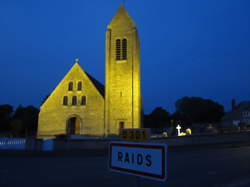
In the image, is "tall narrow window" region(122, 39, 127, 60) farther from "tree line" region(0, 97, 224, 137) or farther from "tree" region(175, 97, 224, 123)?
"tree" region(175, 97, 224, 123)

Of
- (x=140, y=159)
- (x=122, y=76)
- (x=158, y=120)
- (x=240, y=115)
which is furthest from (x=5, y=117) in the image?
(x=140, y=159)

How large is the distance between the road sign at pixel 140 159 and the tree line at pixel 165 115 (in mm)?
48052

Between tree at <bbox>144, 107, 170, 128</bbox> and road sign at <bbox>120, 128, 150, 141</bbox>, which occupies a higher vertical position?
tree at <bbox>144, 107, 170, 128</bbox>

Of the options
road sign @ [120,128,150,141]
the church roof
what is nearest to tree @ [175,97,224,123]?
the church roof

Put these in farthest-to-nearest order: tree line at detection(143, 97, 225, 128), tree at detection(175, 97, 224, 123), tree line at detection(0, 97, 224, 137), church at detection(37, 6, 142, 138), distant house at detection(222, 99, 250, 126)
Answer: tree at detection(175, 97, 224, 123) < tree line at detection(143, 97, 225, 128) < distant house at detection(222, 99, 250, 126) < tree line at detection(0, 97, 224, 137) < church at detection(37, 6, 142, 138)

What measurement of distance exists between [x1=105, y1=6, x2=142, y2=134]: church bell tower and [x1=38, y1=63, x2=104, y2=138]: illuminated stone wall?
1467mm

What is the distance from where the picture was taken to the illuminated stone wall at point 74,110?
1252 inches

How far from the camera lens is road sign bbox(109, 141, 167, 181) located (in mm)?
2201

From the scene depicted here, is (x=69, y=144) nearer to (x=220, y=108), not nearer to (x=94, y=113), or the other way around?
(x=94, y=113)

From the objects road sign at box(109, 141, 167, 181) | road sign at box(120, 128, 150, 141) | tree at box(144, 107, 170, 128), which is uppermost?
tree at box(144, 107, 170, 128)

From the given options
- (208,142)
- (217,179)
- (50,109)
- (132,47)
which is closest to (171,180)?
(217,179)

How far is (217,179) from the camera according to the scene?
826cm

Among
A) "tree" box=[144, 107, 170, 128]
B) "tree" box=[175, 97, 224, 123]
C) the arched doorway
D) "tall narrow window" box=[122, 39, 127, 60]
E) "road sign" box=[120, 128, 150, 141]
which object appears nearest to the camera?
"road sign" box=[120, 128, 150, 141]

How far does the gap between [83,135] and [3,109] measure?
141 feet
